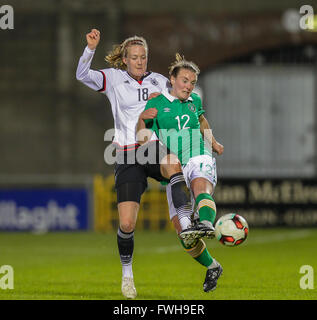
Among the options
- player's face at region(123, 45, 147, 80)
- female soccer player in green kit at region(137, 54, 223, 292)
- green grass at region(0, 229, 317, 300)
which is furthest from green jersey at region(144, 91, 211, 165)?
green grass at region(0, 229, 317, 300)

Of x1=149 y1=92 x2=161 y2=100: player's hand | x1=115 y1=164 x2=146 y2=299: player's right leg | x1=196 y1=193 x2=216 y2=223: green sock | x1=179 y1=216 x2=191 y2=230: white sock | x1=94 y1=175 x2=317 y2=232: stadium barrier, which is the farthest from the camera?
x1=94 y1=175 x2=317 y2=232: stadium barrier

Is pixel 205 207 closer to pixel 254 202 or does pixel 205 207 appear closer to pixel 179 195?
pixel 179 195

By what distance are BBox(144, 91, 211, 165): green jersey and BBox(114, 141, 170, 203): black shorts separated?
0.17 m

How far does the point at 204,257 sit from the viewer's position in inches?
339

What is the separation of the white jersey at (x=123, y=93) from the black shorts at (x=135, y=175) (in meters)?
0.19

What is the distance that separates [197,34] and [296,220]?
5.95m

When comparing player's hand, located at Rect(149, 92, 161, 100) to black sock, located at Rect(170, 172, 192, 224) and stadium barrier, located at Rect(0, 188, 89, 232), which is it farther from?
stadium barrier, located at Rect(0, 188, 89, 232)

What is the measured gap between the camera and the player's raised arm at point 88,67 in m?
8.28

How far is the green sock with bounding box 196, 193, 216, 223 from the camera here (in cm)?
790

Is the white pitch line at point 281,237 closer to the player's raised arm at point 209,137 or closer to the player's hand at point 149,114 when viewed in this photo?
the player's raised arm at point 209,137

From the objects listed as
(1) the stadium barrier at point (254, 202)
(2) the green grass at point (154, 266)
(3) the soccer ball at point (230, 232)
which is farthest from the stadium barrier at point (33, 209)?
(3) the soccer ball at point (230, 232)

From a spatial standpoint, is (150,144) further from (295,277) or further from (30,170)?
(30,170)

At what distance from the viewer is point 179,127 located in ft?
27.3

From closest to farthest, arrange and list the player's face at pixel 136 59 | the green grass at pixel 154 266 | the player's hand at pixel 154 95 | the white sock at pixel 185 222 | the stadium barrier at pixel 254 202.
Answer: the white sock at pixel 185 222 → the player's face at pixel 136 59 → the player's hand at pixel 154 95 → the green grass at pixel 154 266 → the stadium barrier at pixel 254 202
